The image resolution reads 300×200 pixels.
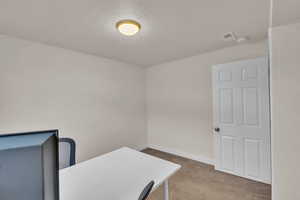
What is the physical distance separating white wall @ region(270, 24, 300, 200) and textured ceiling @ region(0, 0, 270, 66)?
16.2 inches

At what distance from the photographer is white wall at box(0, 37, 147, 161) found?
198 centimetres

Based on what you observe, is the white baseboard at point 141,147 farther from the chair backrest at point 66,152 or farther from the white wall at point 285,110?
the white wall at point 285,110

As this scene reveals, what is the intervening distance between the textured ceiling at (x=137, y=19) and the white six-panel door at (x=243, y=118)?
1.88 feet

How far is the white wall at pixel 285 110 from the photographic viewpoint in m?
1.46

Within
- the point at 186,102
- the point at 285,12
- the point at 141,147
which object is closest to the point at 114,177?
the point at 285,12

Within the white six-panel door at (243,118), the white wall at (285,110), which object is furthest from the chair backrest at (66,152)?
the white six-panel door at (243,118)

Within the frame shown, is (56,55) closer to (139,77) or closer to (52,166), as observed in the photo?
(139,77)

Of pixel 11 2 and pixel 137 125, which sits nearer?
pixel 11 2

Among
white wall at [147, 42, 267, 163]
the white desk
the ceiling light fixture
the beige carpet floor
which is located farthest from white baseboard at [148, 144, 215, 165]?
the ceiling light fixture

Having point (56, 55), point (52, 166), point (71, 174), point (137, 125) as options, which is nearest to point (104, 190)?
point (71, 174)

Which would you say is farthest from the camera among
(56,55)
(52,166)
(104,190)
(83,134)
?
(83,134)

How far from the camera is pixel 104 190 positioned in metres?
0.99

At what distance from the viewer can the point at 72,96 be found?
8.31ft

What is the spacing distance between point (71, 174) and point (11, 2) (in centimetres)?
177
